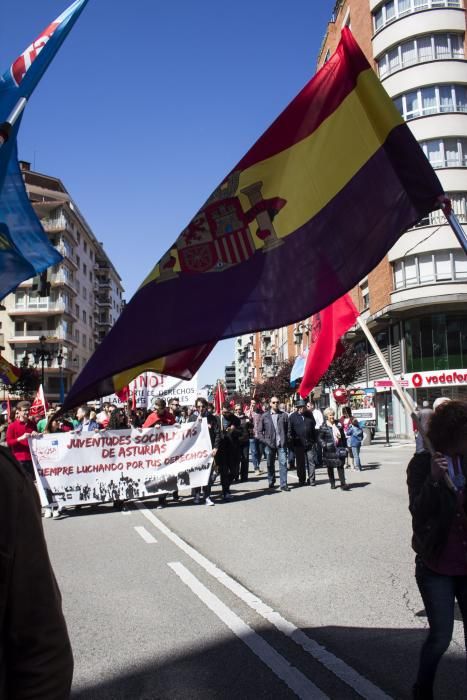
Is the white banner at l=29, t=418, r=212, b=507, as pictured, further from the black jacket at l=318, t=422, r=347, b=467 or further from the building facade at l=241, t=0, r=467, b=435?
the building facade at l=241, t=0, r=467, b=435

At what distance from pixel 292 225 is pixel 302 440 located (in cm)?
1105

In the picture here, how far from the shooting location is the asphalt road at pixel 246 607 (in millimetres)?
4168

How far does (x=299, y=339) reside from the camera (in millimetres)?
70000

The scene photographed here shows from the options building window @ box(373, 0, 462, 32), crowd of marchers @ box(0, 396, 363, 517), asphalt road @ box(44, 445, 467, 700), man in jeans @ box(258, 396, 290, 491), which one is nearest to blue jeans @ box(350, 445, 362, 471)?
crowd of marchers @ box(0, 396, 363, 517)

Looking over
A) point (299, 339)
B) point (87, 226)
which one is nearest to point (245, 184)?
point (299, 339)

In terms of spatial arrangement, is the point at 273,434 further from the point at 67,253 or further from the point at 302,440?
the point at 67,253

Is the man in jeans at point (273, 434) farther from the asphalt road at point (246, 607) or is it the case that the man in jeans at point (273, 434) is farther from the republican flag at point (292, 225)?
the republican flag at point (292, 225)

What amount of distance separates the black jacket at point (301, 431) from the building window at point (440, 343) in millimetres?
22123

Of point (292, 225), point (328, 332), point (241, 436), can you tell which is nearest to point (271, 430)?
point (241, 436)

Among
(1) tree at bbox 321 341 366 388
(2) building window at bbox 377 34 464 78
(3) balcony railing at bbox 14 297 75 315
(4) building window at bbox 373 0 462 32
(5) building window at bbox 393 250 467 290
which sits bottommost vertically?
(1) tree at bbox 321 341 366 388

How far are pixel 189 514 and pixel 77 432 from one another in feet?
8.68

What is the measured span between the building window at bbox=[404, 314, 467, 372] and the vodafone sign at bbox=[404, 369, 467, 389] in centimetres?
32

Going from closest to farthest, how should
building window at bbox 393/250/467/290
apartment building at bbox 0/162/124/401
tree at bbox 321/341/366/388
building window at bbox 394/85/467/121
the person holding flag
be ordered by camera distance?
the person holding flag, building window at bbox 393/250/467/290, building window at bbox 394/85/467/121, tree at bbox 321/341/366/388, apartment building at bbox 0/162/124/401

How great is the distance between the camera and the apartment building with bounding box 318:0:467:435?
3553cm
